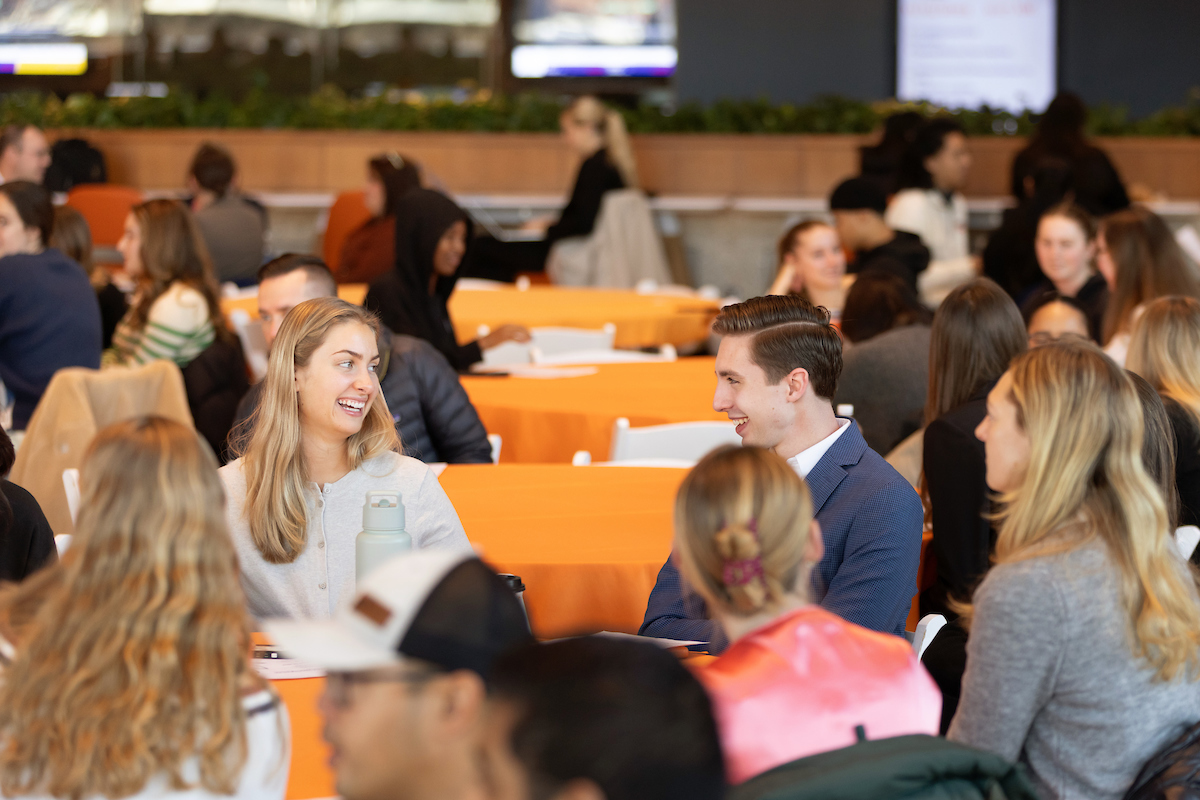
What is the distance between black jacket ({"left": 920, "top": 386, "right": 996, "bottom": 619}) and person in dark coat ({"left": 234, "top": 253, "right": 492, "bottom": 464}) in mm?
1340

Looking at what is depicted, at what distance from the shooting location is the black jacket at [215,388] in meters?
4.86

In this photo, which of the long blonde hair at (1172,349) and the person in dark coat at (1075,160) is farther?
the person in dark coat at (1075,160)

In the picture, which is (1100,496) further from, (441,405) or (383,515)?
(441,405)

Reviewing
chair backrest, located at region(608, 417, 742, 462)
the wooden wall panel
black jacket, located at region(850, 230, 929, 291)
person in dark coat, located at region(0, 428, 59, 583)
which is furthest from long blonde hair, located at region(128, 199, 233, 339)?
the wooden wall panel

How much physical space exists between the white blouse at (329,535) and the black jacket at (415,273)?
205cm

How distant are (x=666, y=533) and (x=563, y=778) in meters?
1.87

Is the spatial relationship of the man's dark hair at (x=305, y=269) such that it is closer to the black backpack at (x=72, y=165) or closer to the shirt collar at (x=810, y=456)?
the shirt collar at (x=810, y=456)

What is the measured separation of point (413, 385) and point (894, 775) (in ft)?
8.33

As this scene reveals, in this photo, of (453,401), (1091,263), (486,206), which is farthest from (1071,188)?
(453,401)

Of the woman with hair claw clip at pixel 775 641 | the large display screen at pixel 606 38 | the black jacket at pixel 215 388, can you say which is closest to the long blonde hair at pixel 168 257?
the black jacket at pixel 215 388

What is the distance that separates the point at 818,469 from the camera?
257cm

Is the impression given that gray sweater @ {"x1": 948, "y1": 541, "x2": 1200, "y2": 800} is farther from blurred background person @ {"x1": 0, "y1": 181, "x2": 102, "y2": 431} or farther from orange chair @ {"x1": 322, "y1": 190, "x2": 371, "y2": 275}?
orange chair @ {"x1": 322, "y1": 190, "x2": 371, "y2": 275}

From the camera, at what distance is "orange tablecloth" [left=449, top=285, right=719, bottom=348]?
6.20 m

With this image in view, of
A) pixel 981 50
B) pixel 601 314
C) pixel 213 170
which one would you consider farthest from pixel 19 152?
pixel 981 50
